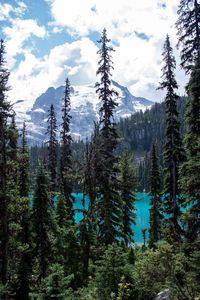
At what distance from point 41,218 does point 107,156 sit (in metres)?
6.56

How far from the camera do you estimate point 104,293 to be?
13.1 meters

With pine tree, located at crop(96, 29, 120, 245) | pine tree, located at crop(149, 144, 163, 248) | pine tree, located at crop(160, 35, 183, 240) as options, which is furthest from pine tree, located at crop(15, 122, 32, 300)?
pine tree, located at crop(149, 144, 163, 248)

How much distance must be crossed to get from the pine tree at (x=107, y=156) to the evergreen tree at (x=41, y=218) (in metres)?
4.02

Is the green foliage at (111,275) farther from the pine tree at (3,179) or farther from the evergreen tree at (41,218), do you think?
the evergreen tree at (41,218)

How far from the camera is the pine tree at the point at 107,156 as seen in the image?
994 inches

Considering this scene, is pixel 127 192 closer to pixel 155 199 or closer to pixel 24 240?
pixel 155 199

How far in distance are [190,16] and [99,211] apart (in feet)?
47.1

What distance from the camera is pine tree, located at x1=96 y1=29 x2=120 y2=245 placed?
82.8 ft

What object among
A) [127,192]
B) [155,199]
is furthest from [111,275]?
[155,199]

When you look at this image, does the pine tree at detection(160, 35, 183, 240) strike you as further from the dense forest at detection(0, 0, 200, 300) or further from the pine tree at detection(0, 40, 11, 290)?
the pine tree at detection(0, 40, 11, 290)

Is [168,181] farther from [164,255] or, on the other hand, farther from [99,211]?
[164,255]

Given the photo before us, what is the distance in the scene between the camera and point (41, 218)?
2269 cm

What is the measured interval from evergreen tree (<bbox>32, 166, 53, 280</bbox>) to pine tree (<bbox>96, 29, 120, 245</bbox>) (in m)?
4.02

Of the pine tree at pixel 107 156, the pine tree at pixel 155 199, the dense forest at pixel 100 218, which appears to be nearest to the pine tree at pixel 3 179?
the dense forest at pixel 100 218
